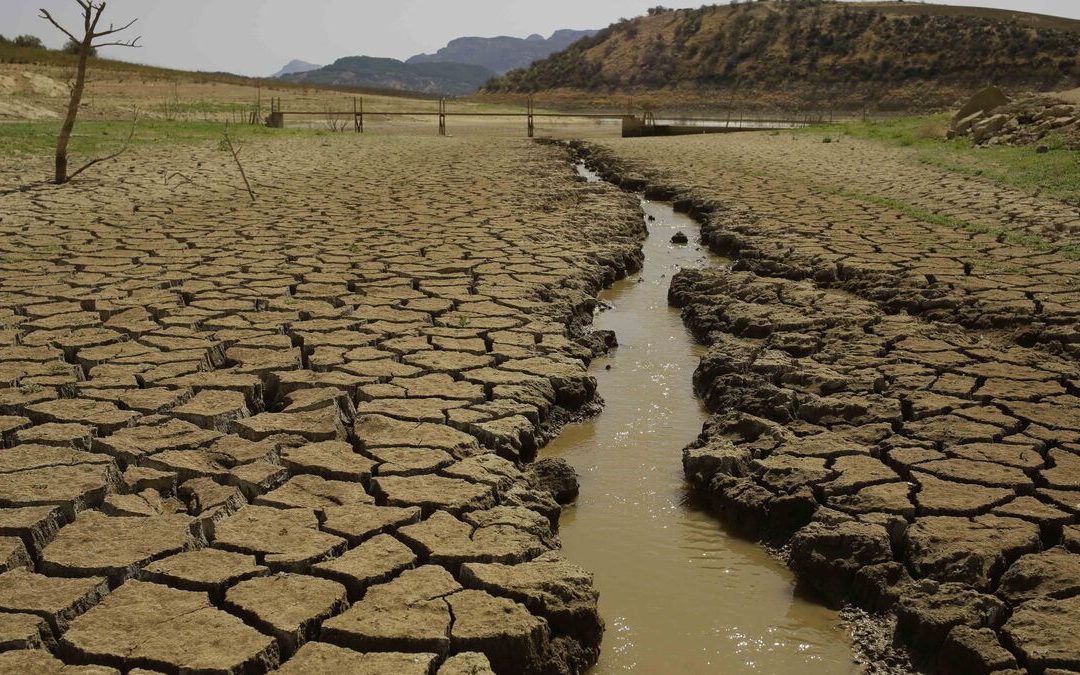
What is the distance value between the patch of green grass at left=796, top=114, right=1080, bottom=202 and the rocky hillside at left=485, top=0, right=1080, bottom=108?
2056 centimetres

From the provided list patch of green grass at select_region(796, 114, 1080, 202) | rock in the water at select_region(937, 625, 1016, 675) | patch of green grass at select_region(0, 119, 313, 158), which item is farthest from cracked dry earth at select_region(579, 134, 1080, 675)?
patch of green grass at select_region(0, 119, 313, 158)

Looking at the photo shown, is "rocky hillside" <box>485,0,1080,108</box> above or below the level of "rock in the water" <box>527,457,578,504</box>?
above

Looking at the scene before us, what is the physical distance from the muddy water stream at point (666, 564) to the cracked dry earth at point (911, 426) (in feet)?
0.47

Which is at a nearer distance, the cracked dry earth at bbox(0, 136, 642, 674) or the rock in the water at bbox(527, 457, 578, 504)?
the cracked dry earth at bbox(0, 136, 642, 674)

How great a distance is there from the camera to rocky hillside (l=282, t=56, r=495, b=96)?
5335 inches

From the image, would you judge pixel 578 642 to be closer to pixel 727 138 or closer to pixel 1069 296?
pixel 1069 296

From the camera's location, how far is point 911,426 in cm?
420

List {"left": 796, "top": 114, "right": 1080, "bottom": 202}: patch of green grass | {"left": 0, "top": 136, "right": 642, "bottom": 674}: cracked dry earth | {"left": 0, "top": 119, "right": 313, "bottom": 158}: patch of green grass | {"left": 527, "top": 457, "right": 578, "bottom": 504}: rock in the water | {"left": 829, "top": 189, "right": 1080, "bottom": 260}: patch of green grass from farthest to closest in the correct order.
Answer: {"left": 0, "top": 119, "right": 313, "bottom": 158}: patch of green grass, {"left": 796, "top": 114, "right": 1080, "bottom": 202}: patch of green grass, {"left": 829, "top": 189, "right": 1080, "bottom": 260}: patch of green grass, {"left": 527, "top": 457, "right": 578, "bottom": 504}: rock in the water, {"left": 0, "top": 136, "right": 642, "bottom": 674}: cracked dry earth

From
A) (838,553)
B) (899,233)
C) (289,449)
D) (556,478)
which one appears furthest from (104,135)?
(838,553)

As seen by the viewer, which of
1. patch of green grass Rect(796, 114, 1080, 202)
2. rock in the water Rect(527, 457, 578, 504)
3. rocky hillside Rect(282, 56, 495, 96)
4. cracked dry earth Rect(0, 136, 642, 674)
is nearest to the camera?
cracked dry earth Rect(0, 136, 642, 674)

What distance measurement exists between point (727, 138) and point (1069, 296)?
14.8m

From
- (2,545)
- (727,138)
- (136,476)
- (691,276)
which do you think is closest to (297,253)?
(691,276)

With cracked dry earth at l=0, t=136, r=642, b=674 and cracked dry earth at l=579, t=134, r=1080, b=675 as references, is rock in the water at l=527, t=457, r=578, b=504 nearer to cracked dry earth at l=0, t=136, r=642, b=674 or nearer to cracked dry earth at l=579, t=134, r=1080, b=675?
cracked dry earth at l=0, t=136, r=642, b=674

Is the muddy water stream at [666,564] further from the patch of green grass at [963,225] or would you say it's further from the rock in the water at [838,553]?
the patch of green grass at [963,225]
